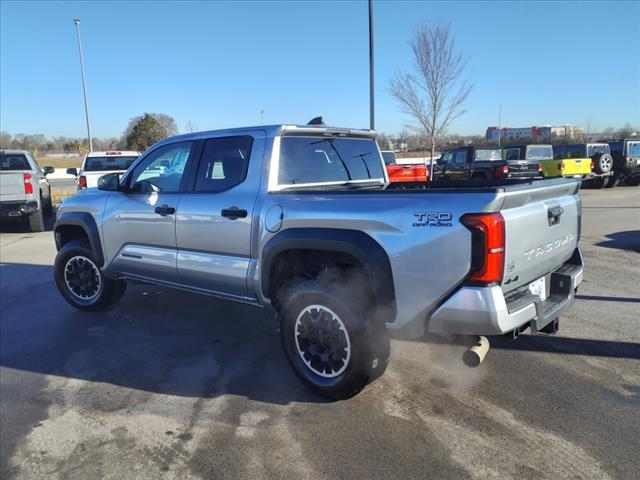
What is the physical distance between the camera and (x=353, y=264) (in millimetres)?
3455

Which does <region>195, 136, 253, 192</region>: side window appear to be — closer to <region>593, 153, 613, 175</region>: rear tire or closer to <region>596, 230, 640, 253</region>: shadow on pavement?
<region>596, 230, 640, 253</region>: shadow on pavement

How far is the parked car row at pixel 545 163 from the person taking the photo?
1798cm

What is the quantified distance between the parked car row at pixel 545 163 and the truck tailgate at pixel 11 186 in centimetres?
1019

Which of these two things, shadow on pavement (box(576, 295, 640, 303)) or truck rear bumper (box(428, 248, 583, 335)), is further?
shadow on pavement (box(576, 295, 640, 303))

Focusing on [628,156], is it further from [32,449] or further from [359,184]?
[32,449]

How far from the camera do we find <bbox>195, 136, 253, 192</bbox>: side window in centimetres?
410

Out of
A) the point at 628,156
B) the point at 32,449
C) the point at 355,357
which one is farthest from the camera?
the point at 628,156

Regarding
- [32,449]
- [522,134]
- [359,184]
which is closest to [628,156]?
[359,184]

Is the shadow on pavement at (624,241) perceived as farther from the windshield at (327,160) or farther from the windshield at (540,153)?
the windshield at (540,153)

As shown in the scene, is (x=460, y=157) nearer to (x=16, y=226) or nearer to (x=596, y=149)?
(x=596, y=149)

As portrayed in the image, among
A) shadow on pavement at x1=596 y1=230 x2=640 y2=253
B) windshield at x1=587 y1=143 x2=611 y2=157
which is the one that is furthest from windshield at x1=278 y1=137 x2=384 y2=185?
windshield at x1=587 y1=143 x2=611 y2=157

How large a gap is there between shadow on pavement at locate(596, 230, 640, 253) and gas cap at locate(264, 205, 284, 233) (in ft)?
23.5

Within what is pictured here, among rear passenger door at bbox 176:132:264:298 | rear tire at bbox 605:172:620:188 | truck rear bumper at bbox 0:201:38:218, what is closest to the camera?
rear passenger door at bbox 176:132:264:298

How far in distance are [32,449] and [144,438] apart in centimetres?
65
